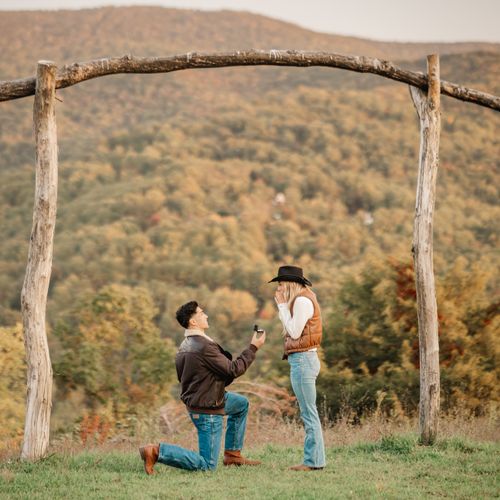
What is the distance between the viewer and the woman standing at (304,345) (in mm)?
6629

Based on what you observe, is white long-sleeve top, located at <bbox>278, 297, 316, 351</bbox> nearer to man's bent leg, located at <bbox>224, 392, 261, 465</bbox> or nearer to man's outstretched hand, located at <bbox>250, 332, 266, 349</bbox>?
man's outstretched hand, located at <bbox>250, 332, 266, 349</bbox>

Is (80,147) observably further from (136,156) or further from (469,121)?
(469,121)

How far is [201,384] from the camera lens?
6.62 metres

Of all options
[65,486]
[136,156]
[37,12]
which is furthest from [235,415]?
[37,12]

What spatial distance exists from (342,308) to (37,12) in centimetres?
13167

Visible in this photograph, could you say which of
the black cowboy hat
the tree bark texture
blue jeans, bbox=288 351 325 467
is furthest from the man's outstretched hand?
the tree bark texture

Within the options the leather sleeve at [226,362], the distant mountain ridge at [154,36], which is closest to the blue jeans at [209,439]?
the leather sleeve at [226,362]

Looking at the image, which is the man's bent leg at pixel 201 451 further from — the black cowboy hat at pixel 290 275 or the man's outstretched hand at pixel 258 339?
the black cowboy hat at pixel 290 275

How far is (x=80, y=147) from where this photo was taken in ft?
290

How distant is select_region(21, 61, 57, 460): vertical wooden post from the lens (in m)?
7.00

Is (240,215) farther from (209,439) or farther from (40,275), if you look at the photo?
(209,439)

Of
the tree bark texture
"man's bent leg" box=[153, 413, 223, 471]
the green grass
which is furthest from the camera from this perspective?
the tree bark texture

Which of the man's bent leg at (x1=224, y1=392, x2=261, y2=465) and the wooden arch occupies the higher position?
the wooden arch

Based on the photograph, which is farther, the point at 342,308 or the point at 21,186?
the point at 21,186
